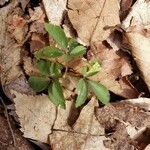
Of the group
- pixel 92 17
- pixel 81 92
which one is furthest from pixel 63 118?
pixel 92 17

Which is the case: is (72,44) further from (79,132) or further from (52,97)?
(79,132)

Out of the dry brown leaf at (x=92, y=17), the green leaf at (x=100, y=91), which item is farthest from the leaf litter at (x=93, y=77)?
the green leaf at (x=100, y=91)

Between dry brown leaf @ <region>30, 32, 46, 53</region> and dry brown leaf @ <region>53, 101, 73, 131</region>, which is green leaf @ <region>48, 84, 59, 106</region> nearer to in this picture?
dry brown leaf @ <region>53, 101, 73, 131</region>

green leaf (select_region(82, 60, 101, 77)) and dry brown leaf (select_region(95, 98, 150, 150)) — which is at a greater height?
green leaf (select_region(82, 60, 101, 77))

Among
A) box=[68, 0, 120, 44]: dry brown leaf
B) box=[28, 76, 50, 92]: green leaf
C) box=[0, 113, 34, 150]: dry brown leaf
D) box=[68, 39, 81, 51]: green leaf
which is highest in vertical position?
box=[68, 0, 120, 44]: dry brown leaf

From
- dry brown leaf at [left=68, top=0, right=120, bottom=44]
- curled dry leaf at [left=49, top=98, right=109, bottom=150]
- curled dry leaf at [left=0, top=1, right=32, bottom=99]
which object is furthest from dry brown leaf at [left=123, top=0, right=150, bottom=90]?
curled dry leaf at [left=0, top=1, right=32, bottom=99]

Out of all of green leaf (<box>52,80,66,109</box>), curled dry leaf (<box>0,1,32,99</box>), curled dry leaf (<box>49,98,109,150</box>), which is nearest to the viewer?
green leaf (<box>52,80,66,109</box>)
